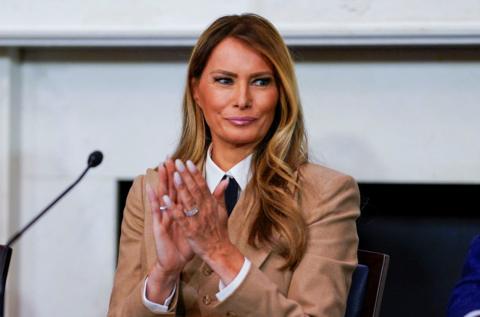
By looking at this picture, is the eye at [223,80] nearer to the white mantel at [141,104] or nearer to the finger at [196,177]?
the finger at [196,177]

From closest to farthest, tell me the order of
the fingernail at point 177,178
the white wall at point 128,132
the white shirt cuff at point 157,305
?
the fingernail at point 177,178
the white shirt cuff at point 157,305
the white wall at point 128,132

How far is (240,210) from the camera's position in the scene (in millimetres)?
1978

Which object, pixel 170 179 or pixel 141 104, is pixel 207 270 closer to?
pixel 170 179

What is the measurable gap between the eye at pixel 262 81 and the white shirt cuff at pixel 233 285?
44cm

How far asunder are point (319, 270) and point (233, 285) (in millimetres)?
204

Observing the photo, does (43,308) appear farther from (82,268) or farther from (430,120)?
(430,120)

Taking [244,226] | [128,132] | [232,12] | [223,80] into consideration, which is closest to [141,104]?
[128,132]

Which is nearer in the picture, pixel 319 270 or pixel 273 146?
pixel 319 270

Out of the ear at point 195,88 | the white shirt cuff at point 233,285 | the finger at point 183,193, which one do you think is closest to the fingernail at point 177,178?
the finger at point 183,193

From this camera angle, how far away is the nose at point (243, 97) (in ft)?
6.47

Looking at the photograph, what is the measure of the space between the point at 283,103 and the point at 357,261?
383 mm

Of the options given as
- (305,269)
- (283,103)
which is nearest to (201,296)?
(305,269)

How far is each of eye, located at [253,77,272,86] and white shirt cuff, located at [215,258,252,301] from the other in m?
0.44

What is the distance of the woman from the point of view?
176cm
